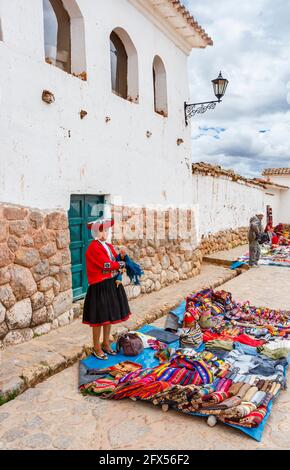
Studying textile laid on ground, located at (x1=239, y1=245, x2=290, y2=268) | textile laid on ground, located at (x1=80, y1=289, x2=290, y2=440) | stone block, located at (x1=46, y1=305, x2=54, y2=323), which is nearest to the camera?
textile laid on ground, located at (x1=80, y1=289, x2=290, y2=440)

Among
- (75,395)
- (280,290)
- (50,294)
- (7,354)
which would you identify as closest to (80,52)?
(50,294)

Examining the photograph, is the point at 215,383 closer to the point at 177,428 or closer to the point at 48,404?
the point at 177,428

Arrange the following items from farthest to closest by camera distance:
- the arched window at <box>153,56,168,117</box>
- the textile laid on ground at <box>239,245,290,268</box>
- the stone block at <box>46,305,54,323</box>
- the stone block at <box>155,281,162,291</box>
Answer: the textile laid on ground at <box>239,245,290,268</box> → the arched window at <box>153,56,168,117</box> → the stone block at <box>155,281,162,291</box> → the stone block at <box>46,305,54,323</box>

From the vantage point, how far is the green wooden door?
19.2 feet

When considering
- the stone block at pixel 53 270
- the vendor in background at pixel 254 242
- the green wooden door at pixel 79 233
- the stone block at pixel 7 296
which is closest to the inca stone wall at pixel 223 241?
the vendor in background at pixel 254 242

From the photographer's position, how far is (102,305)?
4.23m

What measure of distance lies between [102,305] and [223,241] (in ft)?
34.1

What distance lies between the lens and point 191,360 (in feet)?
12.9

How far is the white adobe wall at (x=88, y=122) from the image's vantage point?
4.56 m

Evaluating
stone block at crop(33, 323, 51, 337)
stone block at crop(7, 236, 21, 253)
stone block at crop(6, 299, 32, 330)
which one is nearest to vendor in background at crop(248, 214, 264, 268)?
stone block at crop(33, 323, 51, 337)

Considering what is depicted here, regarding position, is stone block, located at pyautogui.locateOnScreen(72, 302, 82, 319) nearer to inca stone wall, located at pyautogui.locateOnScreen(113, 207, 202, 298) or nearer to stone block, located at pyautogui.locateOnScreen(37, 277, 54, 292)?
stone block, located at pyautogui.locateOnScreen(37, 277, 54, 292)

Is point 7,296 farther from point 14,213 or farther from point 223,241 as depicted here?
point 223,241

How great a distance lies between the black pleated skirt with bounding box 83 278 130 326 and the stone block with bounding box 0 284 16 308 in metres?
0.95
